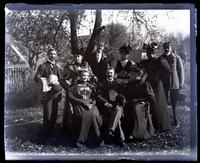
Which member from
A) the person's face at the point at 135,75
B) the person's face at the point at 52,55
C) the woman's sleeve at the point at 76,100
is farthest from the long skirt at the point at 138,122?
the person's face at the point at 52,55

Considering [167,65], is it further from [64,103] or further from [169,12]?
[64,103]

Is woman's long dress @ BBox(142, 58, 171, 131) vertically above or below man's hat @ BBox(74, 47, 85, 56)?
below

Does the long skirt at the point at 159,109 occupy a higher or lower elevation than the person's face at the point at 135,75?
lower

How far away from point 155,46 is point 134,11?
0.69 feet

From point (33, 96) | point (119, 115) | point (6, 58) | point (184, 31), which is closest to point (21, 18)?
point (6, 58)

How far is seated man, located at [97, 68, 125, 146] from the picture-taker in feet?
6.68

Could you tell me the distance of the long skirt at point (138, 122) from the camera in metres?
2.04

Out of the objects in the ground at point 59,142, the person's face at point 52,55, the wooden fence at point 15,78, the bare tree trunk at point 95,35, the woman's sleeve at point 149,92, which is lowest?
the ground at point 59,142

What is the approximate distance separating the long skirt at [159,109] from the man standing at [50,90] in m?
0.49

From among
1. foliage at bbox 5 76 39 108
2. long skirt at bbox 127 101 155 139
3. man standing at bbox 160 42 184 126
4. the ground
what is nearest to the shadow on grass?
the ground

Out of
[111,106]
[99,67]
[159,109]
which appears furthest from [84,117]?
[159,109]

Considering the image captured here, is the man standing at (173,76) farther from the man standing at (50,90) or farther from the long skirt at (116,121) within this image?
the man standing at (50,90)

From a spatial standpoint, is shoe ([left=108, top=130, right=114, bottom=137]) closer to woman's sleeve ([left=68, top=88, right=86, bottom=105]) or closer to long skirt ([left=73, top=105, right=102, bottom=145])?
long skirt ([left=73, top=105, right=102, bottom=145])

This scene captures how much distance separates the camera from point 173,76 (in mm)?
2055
